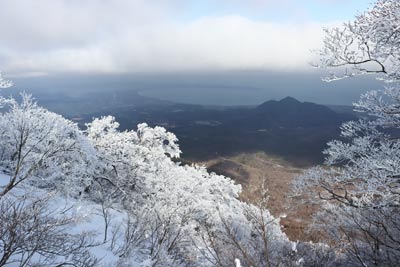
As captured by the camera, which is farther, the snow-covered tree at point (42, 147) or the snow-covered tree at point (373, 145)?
the snow-covered tree at point (42, 147)

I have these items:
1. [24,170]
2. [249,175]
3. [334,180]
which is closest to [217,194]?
[24,170]

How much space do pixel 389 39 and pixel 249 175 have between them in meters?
138

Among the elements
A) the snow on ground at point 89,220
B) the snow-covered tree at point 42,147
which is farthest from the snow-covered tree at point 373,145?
the snow-covered tree at point 42,147

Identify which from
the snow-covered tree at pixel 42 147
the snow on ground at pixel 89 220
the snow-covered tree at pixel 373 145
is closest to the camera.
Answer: the snow-covered tree at pixel 373 145

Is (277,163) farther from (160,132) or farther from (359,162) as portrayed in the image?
(359,162)

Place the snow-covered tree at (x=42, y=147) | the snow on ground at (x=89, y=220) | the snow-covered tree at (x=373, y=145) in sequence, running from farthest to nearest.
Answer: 1. the snow-covered tree at (x=42, y=147)
2. the snow on ground at (x=89, y=220)
3. the snow-covered tree at (x=373, y=145)

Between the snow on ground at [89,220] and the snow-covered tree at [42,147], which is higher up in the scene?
the snow-covered tree at [42,147]

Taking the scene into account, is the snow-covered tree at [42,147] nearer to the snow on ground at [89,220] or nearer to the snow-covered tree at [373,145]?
the snow on ground at [89,220]

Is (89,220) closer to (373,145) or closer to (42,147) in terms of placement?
(42,147)

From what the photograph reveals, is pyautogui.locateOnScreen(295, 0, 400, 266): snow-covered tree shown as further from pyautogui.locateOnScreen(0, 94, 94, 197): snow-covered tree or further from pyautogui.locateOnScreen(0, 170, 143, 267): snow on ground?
pyautogui.locateOnScreen(0, 94, 94, 197): snow-covered tree

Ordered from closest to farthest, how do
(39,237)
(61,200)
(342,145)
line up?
(39,237) → (342,145) → (61,200)

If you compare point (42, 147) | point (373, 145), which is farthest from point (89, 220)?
point (373, 145)

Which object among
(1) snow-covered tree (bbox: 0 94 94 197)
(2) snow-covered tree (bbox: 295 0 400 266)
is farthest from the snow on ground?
(2) snow-covered tree (bbox: 295 0 400 266)

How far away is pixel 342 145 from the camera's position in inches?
336
